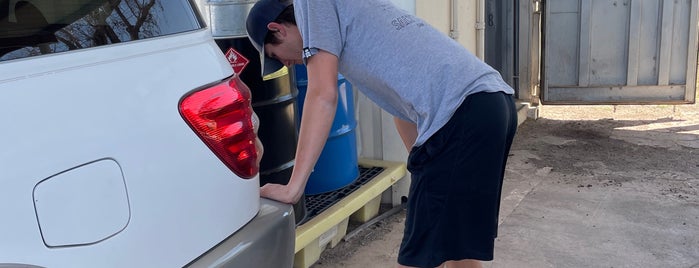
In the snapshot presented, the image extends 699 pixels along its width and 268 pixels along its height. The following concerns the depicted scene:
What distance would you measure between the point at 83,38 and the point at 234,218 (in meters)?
0.59

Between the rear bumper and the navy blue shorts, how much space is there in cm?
46

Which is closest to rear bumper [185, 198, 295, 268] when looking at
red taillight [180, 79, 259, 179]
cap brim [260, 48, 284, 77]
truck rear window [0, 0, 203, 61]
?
red taillight [180, 79, 259, 179]

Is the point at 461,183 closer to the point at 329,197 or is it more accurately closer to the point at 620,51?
the point at 329,197

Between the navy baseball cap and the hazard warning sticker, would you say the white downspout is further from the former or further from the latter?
the navy baseball cap

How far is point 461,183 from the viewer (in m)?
2.15

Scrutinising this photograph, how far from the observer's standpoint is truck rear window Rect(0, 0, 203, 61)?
146cm

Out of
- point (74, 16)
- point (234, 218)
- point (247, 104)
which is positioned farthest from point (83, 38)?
point (234, 218)

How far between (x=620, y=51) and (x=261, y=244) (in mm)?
5525

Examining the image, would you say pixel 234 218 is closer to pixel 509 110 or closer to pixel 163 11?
pixel 163 11

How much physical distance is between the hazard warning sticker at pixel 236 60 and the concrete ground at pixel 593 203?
121cm

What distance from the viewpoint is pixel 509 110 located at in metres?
2.22

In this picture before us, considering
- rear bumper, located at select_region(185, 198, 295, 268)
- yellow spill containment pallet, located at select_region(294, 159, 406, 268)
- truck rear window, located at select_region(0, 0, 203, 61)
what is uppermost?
truck rear window, located at select_region(0, 0, 203, 61)

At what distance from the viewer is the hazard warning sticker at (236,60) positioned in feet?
9.74

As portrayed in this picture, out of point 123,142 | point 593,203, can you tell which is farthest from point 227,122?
point 593,203
